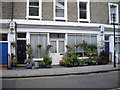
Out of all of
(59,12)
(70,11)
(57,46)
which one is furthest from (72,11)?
(57,46)

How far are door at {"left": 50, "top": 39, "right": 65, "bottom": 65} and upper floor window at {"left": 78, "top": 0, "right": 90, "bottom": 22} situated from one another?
11.6ft

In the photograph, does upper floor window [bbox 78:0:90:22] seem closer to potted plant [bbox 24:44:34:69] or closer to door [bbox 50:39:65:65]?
door [bbox 50:39:65:65]

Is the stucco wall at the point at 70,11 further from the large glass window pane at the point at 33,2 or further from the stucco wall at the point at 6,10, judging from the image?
the large glass window pane at the point at 33,2

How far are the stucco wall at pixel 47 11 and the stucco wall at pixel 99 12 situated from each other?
4715mm

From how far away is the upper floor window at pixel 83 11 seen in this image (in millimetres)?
16559

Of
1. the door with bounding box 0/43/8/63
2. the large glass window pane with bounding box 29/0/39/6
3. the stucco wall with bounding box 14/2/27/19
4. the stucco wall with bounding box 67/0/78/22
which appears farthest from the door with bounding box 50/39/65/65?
the door with bounding box 0/43/8/63

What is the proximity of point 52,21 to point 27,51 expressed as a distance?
13.0ft

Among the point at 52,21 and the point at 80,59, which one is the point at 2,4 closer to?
the point at 52,21

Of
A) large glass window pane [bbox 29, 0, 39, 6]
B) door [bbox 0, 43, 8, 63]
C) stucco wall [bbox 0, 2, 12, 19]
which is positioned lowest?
door [bbox 0, 43, 8, 63]

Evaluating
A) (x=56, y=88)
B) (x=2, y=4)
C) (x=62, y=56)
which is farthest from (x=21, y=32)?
(x=56, y=88)

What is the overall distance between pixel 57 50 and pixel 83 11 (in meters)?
5.32

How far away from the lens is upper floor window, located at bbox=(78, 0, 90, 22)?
16.6m

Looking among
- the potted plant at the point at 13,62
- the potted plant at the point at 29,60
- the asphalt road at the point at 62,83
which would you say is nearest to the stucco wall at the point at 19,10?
the potted plant at the point at 29,60

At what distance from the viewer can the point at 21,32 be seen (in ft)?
47.2
